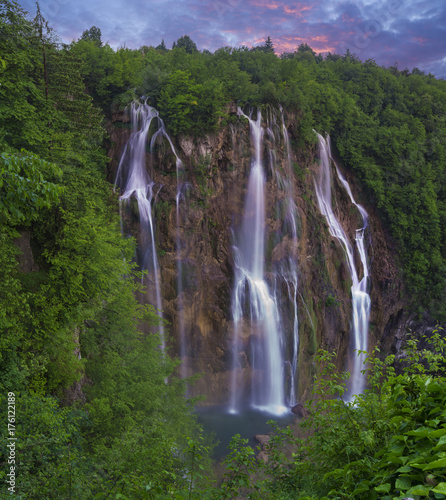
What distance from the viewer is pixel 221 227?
23.7 m

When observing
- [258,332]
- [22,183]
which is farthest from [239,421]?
[22,183]

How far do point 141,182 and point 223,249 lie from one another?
684 cm

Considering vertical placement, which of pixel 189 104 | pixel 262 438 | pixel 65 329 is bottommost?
pixel 262 438

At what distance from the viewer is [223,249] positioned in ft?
76.8

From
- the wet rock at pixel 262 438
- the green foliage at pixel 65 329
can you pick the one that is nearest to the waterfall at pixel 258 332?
the wet rock at pixel 262 438

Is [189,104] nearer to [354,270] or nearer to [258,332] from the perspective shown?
[258,332]

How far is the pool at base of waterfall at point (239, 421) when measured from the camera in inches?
731

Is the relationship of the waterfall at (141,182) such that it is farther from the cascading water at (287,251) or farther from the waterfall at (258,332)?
the cascading water at (287,251)

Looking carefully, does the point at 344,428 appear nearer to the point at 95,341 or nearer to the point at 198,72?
the point at 95,341

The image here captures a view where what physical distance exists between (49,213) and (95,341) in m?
5.11

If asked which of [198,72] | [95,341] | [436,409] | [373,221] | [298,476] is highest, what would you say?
[198,72]

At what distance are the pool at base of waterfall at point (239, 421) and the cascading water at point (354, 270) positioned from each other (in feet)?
27.3

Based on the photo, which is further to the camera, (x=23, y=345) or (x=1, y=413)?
(x=23, y=345)

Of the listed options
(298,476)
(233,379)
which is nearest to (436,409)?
(298,476)
